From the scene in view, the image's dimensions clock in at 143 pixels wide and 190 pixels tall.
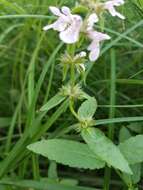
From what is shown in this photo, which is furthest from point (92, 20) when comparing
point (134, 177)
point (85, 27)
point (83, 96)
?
point (134, 177)

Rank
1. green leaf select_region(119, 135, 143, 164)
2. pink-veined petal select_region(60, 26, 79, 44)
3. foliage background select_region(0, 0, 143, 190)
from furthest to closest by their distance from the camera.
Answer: foliage background select_region(0, 0, 143, 190) → green leaf select_region(119, 135, 143, 164) → pink-veined petal select_region(60, 26, 79, 44)

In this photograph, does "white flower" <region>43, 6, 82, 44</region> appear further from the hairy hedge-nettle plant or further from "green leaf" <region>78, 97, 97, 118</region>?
"green leaf" <region>78, 97, 97, 118</region>

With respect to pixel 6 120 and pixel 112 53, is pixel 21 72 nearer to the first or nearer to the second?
pixel 6 120

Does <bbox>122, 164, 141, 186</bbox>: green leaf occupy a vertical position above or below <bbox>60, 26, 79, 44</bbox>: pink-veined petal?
below

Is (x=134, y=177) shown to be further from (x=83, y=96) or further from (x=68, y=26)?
(x=68, y=26)

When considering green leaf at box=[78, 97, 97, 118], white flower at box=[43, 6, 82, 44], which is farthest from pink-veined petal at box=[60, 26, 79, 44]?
green leaf at box=[78, 97, 97, 118]

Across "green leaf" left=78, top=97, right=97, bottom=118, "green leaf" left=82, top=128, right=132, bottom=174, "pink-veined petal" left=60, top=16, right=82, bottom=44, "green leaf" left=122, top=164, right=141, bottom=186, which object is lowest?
"green leaf" left=122, top=164, right=141, bottom=186

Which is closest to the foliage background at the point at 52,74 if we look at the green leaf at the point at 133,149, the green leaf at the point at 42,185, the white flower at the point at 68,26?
the green leaf at the point at 42,185
